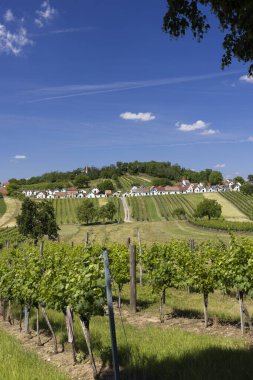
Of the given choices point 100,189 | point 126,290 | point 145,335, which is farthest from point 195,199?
point 145,335

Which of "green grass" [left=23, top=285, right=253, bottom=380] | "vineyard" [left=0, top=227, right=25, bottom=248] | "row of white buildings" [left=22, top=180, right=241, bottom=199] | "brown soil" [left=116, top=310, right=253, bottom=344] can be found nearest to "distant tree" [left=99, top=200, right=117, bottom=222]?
"vineyard" [left=0, top=227, right=25, bottom=248]

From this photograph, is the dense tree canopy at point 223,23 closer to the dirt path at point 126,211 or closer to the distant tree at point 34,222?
the distant tree at point 34,222

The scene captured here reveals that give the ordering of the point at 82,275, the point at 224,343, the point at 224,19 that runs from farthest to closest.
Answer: the point at 224,343
the point at 82,275
the point at 224,19

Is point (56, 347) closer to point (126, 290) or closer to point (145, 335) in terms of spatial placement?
point (145, 335)

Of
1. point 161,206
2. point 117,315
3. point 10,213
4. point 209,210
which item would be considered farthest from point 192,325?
point 161,206

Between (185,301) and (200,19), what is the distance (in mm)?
12767

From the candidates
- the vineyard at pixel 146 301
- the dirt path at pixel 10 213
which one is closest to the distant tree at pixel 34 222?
the vineyard at pixel 146 301

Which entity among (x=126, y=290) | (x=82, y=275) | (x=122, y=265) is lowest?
(x=126, y=290)

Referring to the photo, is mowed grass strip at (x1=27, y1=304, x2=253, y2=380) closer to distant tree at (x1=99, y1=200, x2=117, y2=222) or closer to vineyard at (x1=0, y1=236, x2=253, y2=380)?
vineyard at (x1=0, y1=236, x2=253, y2=380)

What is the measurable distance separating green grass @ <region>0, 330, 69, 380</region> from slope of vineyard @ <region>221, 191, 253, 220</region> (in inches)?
3649

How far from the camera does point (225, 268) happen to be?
10.9m

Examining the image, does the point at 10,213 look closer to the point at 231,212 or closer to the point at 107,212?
the point at 107,212

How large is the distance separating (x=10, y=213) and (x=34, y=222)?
2292 inches

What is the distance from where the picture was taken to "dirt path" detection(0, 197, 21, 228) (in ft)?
282
